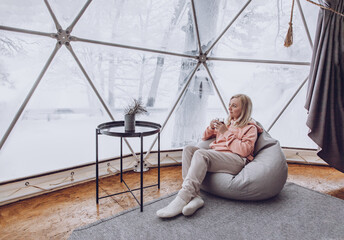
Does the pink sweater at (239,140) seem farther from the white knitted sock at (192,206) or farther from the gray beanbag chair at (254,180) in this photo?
the white knitted sock at (192,206)

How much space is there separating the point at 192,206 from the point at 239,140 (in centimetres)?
89

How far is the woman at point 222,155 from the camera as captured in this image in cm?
211

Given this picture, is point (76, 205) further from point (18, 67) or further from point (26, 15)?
point (26, 15)

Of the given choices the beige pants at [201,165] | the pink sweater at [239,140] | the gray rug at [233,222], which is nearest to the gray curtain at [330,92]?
the gray rug at [233,222]

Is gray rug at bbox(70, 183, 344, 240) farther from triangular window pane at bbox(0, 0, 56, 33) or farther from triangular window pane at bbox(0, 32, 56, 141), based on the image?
triangular window pane at bbox(0, 0, 56, 33)

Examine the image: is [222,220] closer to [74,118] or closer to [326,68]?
[74,118]

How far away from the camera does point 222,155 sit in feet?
7.86

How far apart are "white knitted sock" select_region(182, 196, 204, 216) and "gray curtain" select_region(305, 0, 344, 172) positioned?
1815 mm

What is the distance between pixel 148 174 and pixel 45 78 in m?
1.72

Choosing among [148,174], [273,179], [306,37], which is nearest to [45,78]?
[148,174]

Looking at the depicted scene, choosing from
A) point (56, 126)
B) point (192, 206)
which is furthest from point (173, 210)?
point (56, 126)

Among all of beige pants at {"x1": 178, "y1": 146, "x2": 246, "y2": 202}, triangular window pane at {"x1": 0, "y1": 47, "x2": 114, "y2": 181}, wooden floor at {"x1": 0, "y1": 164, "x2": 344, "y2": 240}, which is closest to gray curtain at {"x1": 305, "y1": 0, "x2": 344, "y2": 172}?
wooden floor at {"x1": 0, "y1": 164, "x2": 344, "y2": 240}

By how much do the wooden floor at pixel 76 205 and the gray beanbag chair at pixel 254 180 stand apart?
552 millimetres

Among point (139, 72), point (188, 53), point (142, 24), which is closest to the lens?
point (142, 24)
